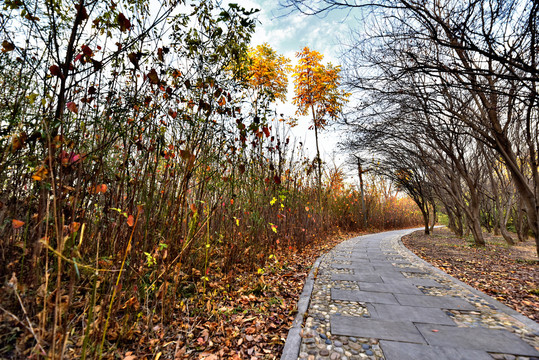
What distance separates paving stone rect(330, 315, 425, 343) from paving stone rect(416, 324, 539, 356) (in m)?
0.09

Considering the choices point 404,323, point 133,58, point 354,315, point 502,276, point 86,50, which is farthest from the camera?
point 502,276

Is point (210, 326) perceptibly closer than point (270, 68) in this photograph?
Yes

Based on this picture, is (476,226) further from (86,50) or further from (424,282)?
(86,50)

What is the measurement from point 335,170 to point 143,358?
369 inches

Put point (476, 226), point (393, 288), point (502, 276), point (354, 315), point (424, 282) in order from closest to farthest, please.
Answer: point (354, 315), point (393, 288), point (424, 282), point (502, 276), point (476, 226)

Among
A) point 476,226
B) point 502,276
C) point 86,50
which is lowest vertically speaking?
point 502,276

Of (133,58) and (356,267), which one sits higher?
(133,58)

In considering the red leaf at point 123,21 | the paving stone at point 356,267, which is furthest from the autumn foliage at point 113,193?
the paving stone at point 356,267

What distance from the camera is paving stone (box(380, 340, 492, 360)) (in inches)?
62.9

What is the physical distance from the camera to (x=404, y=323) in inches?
80.7

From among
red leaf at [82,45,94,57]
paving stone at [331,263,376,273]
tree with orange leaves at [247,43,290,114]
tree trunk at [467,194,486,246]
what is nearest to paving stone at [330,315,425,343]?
paving stone at [331,263,376,273]

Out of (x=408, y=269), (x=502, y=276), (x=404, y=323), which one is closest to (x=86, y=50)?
(x=404, y=323)

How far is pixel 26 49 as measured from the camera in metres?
1.76

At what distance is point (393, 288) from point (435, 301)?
1.56 feet
